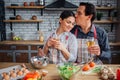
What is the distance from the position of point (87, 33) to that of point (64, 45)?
15.6 inches

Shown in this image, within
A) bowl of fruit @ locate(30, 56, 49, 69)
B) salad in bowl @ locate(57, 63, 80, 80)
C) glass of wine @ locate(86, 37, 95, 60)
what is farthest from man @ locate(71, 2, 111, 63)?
salad in bowl @ locate(57, 63, 80, 80)

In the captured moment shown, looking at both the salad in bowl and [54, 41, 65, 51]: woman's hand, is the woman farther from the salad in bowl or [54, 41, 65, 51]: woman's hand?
the salad in bowl

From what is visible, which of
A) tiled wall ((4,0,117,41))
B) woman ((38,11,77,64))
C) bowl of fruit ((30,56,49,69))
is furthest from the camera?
tiled wall ((4,0,117,41))

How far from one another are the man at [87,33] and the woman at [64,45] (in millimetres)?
171

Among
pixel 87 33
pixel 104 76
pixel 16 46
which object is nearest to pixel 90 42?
pixel 87 33

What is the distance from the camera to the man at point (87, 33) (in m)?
2.65

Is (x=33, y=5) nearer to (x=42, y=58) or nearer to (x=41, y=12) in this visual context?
(x=41, y=12)

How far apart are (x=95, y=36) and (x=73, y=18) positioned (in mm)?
→ 393

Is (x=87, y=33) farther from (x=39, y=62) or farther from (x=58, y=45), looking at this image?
(x=39, y=62)

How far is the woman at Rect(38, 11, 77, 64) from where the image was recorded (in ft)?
8.00

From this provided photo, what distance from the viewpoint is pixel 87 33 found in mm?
2713

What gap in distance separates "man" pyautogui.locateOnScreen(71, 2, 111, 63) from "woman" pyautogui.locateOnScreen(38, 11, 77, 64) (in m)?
0.17

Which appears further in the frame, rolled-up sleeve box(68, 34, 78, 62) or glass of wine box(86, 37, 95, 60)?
rolled-up sleeve box(68, 34, 78, 62)

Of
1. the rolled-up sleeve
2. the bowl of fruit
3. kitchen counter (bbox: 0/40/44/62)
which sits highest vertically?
the rolled-up sleeve
